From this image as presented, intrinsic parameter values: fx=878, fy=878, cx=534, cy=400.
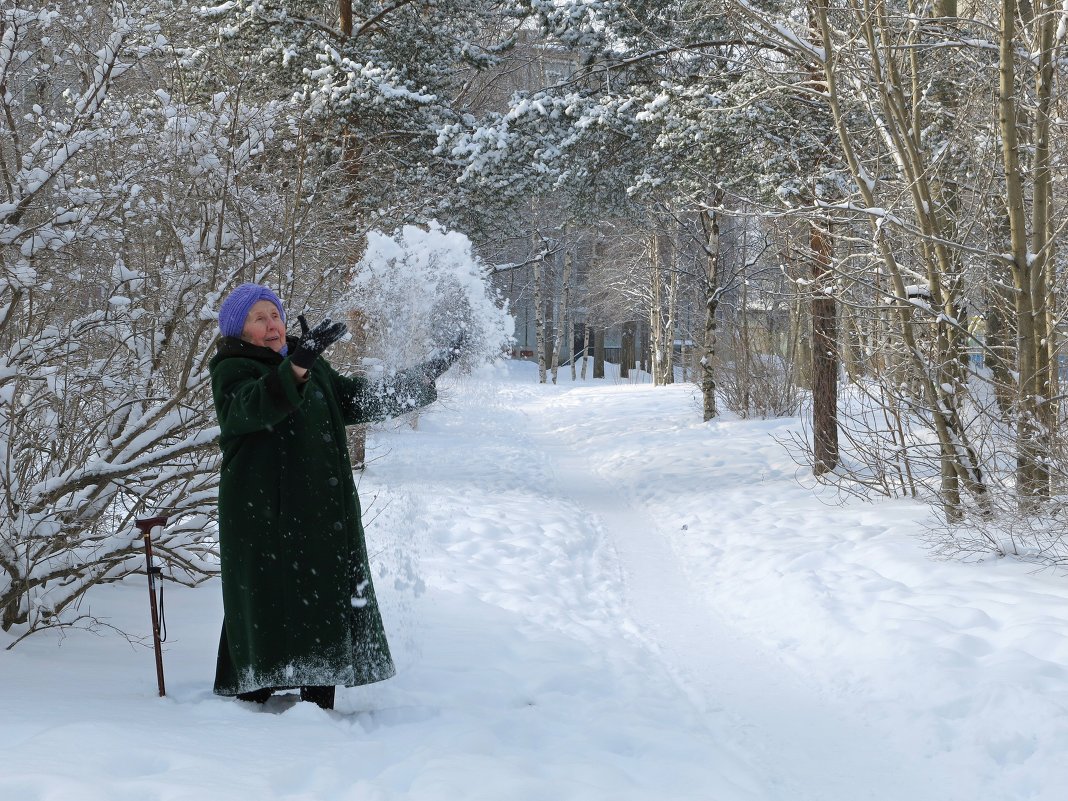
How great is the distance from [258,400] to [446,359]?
41.5 inches

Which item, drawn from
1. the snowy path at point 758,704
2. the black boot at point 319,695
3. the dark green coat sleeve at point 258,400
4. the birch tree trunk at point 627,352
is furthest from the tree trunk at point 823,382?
the birch tree trunk at point 627,352

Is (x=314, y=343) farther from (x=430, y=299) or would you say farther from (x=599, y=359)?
(x=599, y=359)

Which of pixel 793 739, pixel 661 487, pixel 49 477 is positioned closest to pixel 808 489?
pixel 661 487

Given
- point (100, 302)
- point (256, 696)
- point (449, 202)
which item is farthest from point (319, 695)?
point (449, 202)

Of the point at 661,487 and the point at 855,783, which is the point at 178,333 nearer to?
the point at 855,783

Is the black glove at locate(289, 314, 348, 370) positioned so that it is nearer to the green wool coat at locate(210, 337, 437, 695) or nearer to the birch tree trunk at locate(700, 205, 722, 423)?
the green wool coat at locate(210, 337, 437, 695)

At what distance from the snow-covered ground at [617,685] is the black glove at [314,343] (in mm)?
1289

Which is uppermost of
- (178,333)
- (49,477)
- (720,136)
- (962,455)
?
(720,136)

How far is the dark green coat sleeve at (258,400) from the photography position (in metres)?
3.05

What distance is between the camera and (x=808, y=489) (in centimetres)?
920

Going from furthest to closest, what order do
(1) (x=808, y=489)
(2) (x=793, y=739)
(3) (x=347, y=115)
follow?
(3) (x=347, y=115), (1) (x=808, y=489), (2) (x=793, y=739)

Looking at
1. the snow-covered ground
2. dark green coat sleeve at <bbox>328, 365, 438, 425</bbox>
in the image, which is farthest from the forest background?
the snow-covered ground

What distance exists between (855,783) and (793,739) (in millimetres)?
404

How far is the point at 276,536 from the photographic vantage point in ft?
11.0
